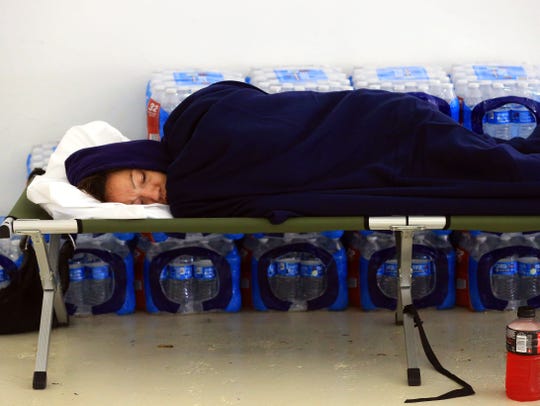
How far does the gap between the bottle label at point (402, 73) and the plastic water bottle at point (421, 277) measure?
0.61m

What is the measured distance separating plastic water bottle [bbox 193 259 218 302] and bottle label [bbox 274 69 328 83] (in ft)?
2.17

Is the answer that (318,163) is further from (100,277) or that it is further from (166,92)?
(100,277)

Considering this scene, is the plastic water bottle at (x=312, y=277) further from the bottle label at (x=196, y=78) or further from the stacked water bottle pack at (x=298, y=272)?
the bottle label at (x=196, y=78)

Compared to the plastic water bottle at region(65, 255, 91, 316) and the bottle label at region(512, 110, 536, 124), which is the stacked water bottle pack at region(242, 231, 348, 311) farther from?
the bottle label at region(512, 110, 536, 124)

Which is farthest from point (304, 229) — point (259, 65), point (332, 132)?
point (259, 65)

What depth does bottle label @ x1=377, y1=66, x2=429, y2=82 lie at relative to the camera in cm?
322

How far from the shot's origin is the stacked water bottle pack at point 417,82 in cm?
317

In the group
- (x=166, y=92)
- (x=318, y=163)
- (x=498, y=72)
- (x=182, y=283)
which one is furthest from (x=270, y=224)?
(x=498, y=72)

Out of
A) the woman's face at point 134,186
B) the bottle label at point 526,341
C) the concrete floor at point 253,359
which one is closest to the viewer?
the bottle label at point 526,341

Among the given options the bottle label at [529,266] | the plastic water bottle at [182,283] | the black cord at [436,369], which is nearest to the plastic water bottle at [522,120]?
the bottle label at [529,266]

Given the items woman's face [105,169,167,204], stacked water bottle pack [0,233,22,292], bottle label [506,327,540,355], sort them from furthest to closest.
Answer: stacked water bottle pack [0,233,22,292]
woman's face [105,169,167,204]
bottle label [506,327,540,355]

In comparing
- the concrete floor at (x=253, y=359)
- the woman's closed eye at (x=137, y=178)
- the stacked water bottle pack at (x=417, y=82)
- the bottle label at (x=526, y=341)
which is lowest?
the concrete floor at (x=253, y=359)

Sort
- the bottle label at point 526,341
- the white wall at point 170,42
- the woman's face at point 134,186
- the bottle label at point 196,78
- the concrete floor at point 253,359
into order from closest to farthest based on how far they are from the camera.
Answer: the bottle label at point 526,341
the concrete floor at point 253,359
the woman's face at point 134,186
the bottle label at point 196,78
the white wall at point 170,42

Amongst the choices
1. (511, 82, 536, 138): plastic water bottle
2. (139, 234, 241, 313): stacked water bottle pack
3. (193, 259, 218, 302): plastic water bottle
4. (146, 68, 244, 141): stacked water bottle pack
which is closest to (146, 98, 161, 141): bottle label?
(146, 68, 244, 141): stacked water bottle pack
